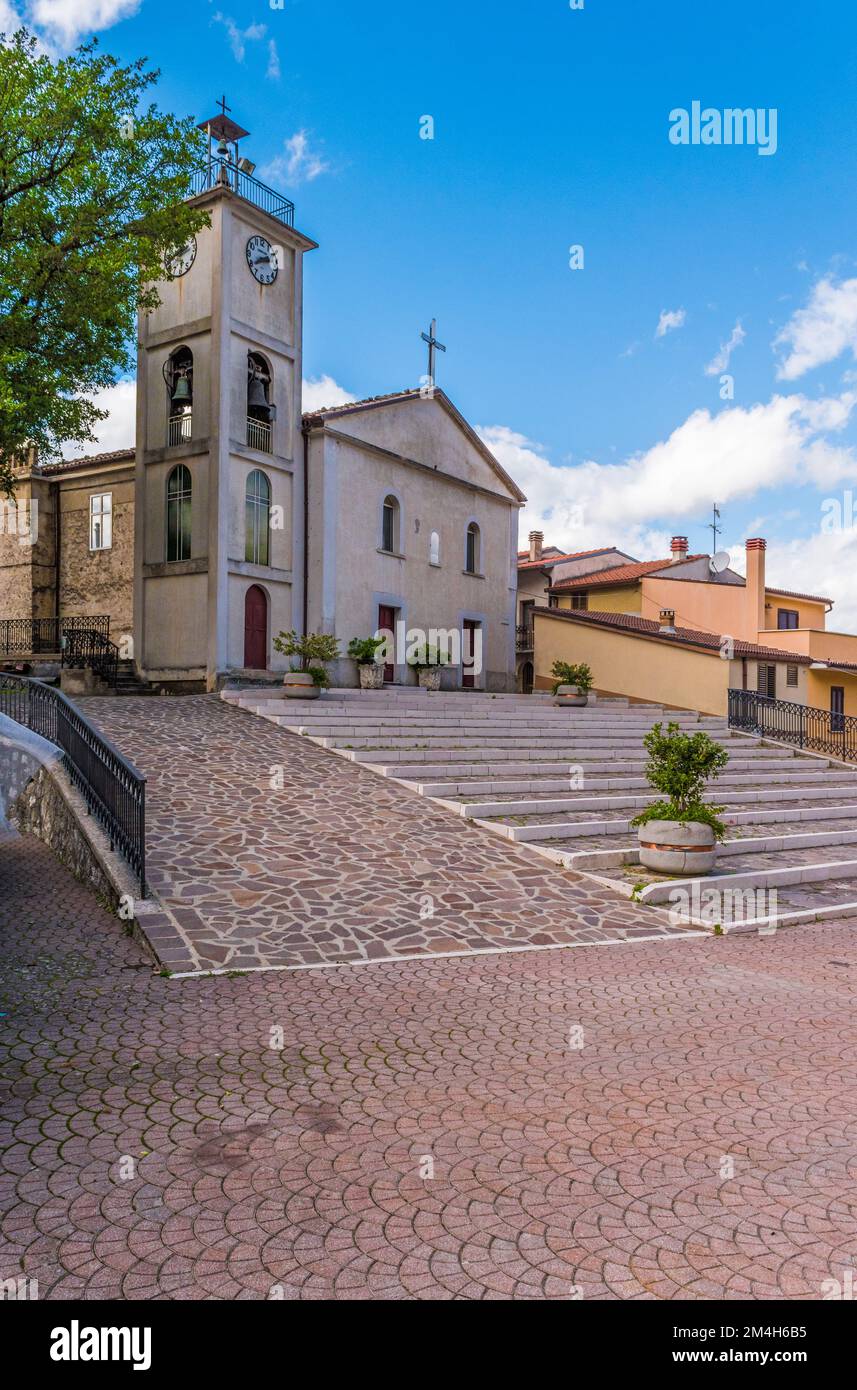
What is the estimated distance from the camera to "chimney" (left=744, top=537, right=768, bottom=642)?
34.8m

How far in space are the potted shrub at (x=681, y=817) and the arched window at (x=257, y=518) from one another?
47.1 feet

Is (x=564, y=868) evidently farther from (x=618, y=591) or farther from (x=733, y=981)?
(x=618, y=591)

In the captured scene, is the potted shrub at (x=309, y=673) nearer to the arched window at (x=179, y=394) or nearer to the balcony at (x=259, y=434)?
the balcony at (x=259, y=434)

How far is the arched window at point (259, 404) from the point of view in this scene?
2197cm

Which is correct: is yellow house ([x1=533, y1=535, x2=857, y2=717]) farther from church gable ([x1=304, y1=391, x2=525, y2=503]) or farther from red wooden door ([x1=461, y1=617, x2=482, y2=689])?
church gable ([x1=304, y1=391, x2=525, y2=503])

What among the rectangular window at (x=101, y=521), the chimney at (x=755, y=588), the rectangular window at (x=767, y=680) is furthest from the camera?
the chimney at (x=755, y=588)

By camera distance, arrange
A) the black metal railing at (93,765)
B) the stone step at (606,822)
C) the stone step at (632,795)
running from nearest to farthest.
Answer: the black metal railing at (93,765), the stone step at (606,822), the stone step at (632,795)

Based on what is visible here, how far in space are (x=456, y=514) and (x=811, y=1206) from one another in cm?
2616

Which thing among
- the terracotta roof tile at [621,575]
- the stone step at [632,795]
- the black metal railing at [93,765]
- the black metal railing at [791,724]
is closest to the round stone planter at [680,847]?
the stone step at [632,795]

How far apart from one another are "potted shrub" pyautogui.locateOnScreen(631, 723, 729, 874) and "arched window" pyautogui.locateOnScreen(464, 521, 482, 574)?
1959 centimetres

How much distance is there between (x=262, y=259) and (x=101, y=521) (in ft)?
28.3

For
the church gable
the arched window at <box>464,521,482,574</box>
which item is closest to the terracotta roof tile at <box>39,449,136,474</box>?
the church gable

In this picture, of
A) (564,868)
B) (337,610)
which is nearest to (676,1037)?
(564,868)

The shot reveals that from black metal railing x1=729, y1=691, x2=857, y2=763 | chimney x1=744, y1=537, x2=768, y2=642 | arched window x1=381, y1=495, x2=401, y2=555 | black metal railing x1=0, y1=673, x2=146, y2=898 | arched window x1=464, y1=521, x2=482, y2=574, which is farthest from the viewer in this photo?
chimney x1=744, y1=537, x2=768, y2=642
